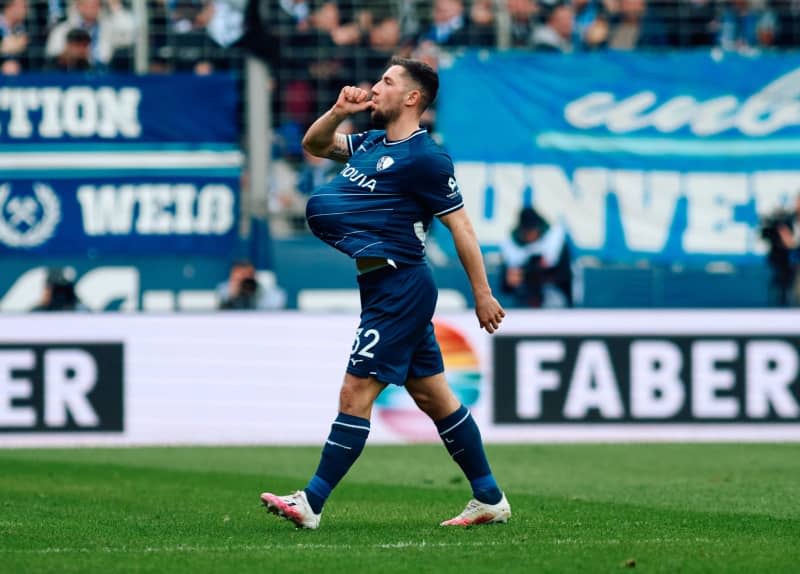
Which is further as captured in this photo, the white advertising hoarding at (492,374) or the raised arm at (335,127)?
the white advertising hoarding at (492,374)

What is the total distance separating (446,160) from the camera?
7434mm

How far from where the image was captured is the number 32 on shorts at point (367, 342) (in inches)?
290

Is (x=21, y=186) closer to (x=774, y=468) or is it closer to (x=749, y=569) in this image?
(x=774, y=468)

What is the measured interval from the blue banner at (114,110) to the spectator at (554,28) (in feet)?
11.8

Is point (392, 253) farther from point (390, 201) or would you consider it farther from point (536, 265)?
point (536, 265)

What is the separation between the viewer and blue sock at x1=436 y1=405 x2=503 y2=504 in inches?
302

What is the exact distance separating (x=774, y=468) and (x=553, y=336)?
3203 millimetres

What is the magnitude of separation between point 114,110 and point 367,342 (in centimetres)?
899

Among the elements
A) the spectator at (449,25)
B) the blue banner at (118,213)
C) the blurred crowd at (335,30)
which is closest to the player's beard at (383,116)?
the blue banner at (118,213)

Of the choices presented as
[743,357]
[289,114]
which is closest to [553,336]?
[743,357]

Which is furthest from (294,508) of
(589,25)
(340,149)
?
(589,25)

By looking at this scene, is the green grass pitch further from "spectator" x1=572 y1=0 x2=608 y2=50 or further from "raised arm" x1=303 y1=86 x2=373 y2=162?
"spectator" x1=572 y1=0 x2=608 y2=50

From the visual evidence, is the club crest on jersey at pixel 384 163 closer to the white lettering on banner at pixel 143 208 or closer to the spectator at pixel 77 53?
the white lettering on banner at pixel 143 208

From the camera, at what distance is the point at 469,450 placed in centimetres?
770
